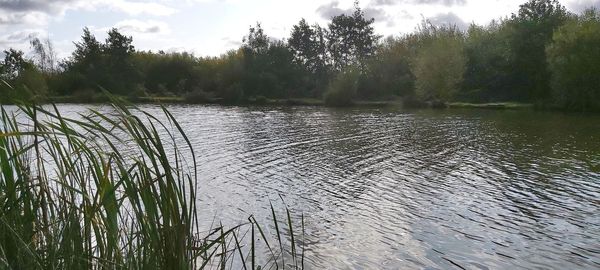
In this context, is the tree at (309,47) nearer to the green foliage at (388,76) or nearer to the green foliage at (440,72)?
the green foliage at (388,76)

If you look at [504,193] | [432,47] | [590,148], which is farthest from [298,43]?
[504,193]

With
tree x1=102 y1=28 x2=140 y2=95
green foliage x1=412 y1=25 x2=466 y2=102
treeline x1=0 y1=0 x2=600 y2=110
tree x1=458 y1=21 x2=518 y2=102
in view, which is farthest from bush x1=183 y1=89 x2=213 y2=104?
tree x1=458 y1=21 x2=518 y2=102

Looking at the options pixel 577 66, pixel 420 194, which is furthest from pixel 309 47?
pixel 420 194

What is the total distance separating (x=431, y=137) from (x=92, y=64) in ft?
210

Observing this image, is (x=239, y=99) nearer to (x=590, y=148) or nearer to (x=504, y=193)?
(x=590, y=148)

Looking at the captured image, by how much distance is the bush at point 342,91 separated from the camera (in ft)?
198

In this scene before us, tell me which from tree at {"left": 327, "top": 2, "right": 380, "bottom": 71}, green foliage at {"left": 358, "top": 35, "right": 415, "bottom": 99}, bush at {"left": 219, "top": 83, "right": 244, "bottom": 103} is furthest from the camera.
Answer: tree at {"left": 327, "top": 2, "right": 380, "bottom": 71}

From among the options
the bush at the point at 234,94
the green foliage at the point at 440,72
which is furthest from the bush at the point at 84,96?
the green foliage at the point at 440,72

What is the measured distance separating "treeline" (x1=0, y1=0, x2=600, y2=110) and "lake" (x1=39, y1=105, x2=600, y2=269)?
2452 centimetres

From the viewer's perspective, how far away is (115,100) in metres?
2.99

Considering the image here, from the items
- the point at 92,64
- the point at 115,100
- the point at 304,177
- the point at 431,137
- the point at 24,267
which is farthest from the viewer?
the point at 92,64

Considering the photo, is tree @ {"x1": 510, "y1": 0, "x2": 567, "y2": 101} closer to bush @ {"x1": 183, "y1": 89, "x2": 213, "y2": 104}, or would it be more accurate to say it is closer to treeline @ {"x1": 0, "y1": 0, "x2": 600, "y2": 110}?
treeline @ {"x1": 0, "y1": 0, "x2": 600, "y2": 110}

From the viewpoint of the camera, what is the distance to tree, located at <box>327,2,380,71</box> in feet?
259

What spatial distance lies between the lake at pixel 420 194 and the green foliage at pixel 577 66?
2126cm
